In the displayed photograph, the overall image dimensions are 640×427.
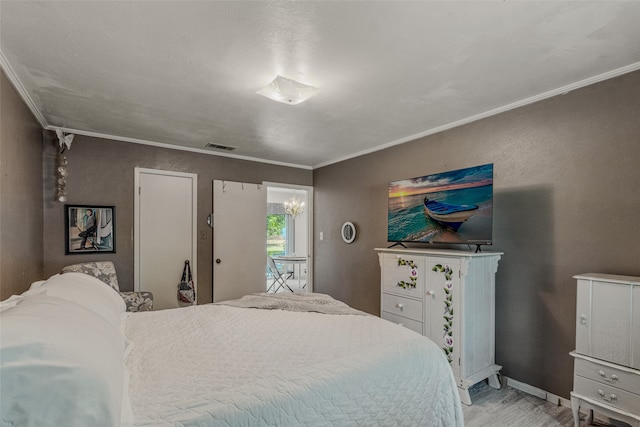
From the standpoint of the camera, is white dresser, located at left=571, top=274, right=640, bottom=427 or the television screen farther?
the television screen

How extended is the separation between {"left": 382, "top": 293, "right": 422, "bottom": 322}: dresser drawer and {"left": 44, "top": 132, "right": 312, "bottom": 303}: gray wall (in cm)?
250

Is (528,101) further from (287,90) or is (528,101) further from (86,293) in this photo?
(86,293)

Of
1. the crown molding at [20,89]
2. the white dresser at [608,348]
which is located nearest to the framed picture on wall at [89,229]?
the crown molding at [20,89]

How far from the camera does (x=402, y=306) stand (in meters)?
3.11

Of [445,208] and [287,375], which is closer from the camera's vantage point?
[287,375]

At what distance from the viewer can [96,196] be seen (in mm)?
3666

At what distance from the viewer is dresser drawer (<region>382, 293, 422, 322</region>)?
2.96 metres

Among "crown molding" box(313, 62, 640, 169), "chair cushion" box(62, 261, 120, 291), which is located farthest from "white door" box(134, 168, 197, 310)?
"crown molding" box(313, 62, 640, 169)

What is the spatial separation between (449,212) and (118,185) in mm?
3767

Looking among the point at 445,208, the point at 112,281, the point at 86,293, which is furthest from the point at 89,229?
the point at 445,208

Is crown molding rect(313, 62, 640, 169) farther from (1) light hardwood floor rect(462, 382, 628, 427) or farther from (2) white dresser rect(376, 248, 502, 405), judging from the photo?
(1) light hardwood floor rect(462, 382, 628, 427)

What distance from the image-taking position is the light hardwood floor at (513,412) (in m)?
2.25

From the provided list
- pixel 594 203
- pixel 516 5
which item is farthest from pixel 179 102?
pixel 594 203

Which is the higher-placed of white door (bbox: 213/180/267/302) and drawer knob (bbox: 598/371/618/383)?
white door (bbox: 213/180/267/302)
